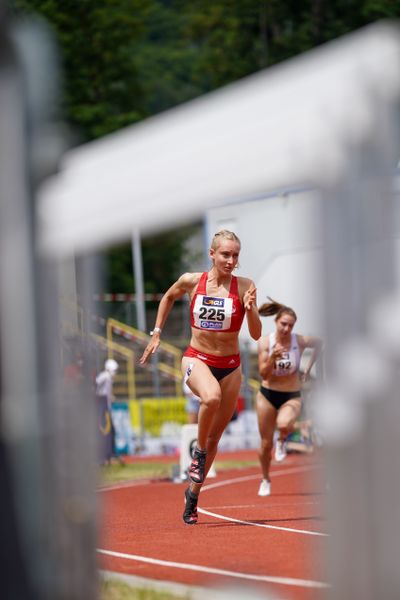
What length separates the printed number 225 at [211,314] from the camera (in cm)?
1212

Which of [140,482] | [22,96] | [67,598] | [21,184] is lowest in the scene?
[140,482]

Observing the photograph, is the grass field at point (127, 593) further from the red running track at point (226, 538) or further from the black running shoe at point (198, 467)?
the black running shoe at point (198, 467)

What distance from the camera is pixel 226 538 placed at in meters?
10.7

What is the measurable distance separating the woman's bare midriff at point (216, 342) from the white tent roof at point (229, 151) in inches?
247

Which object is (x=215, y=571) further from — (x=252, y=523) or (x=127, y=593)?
(x=252, y=523)

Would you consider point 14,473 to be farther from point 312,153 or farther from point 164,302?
point 164,302

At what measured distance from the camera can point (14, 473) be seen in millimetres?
5301

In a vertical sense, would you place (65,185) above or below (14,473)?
above

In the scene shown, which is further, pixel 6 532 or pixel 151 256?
pixel 151 256

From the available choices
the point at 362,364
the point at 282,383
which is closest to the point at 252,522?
the point at 282,383

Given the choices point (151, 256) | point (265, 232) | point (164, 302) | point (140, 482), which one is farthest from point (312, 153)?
point (151, 256)

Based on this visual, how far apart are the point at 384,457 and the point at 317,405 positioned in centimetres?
34

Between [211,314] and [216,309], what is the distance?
0.07m

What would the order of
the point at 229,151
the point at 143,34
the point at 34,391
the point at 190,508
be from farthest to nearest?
the point at 143,34
the point at 190,508
the point at 229,151
the point at 34,391
